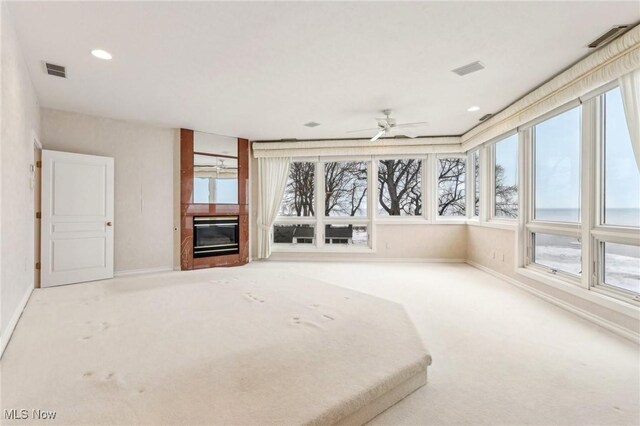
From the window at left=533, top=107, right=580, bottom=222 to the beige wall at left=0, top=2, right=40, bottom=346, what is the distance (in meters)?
5.26

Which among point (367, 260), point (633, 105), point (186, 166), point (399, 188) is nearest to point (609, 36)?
point (633, 105)

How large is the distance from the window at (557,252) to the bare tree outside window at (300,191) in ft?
13.2

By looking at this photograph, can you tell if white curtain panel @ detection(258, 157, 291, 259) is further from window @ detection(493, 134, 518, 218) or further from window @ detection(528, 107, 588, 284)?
window @ detection(528, 107, 588, 284)

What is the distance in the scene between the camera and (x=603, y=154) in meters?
2.89

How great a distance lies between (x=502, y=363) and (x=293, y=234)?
190 inches

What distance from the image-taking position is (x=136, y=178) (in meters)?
4.87

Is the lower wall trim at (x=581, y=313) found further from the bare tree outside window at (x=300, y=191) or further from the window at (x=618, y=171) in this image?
the bare tree outside window at (x=300, y=191)

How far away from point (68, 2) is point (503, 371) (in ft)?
13.1

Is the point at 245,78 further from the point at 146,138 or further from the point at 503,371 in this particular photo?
the point at 503,371

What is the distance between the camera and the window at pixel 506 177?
4.42 meters

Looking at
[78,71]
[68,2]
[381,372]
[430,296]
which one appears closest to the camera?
[381,372]

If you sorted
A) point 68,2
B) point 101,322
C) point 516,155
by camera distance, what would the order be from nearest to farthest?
point 68,2, point 101,322, point 516,155

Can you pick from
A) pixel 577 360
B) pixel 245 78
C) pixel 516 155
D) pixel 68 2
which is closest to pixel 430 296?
pixel 577 360

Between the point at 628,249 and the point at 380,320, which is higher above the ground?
the point at 628,249
